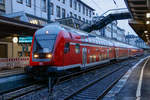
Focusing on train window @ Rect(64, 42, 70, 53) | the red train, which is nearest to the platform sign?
the red train

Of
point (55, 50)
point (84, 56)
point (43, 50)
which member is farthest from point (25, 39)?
point (55, 50)

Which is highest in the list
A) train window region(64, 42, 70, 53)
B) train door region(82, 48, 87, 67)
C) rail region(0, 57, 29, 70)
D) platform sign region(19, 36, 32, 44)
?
platform sign region(19, 36, 32, 44)

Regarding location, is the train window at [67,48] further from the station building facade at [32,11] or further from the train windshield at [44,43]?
the station building facade at [32,11]

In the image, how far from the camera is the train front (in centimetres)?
1071

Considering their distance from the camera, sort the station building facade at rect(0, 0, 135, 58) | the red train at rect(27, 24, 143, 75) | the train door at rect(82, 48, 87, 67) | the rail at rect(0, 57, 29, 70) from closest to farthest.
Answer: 1. the red train at rect(27, 24, 143, 75)
2. the train door at rect(82, 48, 87, 67)
3. the rail at rect(0, 57, 29, 70)
4. the station building facade at rect(0, 0, 135, 58)

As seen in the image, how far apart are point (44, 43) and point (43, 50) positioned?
475mm

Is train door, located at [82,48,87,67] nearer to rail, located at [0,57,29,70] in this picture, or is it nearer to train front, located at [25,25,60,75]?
train front, located at [25,25,60,75]

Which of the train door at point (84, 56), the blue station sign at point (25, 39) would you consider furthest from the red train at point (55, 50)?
the blue station sign at point (25, 39)

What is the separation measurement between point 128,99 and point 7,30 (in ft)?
38.9

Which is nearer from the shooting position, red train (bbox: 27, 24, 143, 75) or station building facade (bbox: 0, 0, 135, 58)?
red train (bbox: 27, 24, 143, 75)

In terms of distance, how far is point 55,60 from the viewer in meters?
10.6

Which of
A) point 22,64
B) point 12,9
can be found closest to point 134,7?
point 22,64

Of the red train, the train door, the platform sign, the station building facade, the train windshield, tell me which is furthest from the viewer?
the station building facade

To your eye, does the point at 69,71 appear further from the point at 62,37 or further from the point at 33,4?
the point at 33,4
